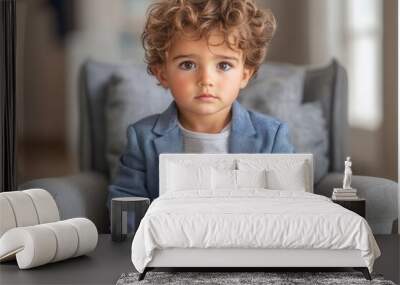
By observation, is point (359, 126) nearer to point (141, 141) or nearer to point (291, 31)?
point (291, 31)

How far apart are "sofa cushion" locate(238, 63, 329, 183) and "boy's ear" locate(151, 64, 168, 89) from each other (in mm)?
650

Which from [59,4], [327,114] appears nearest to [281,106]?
[327,114]

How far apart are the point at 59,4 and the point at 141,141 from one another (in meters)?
1.37

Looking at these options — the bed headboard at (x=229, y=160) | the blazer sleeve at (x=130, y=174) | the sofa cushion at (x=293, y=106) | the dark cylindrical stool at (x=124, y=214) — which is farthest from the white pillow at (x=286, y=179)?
the blazer sleeve at (x=130, y=174)

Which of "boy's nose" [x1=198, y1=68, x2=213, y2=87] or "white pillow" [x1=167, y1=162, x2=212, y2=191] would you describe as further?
"boy's nose" [x1=198, y1=68, x2=213, y2=87]

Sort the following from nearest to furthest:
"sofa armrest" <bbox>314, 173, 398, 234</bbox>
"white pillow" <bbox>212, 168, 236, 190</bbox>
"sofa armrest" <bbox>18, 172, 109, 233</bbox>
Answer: "white pillow" <bbox>212, 168, 236, 190</bbox> → "sofa armrest" <bbox>18, 172, 109, 233</bbox> → "sofa armrest" <bbox>314, 173, 398, 234</bbox>

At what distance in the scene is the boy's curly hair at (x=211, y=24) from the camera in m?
6.72

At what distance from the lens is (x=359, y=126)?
22.9 feet

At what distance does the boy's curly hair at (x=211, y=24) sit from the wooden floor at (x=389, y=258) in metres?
1.80

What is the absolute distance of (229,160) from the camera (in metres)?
6.71

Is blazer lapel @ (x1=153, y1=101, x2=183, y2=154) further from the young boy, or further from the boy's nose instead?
the boy's nose

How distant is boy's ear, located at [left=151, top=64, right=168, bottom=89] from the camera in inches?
269

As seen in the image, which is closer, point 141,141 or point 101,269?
point 101,269

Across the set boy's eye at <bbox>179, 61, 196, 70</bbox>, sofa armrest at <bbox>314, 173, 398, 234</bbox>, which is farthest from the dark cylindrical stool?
sofa armrest at <bbox>314, 173, 398, 234</bbox>
